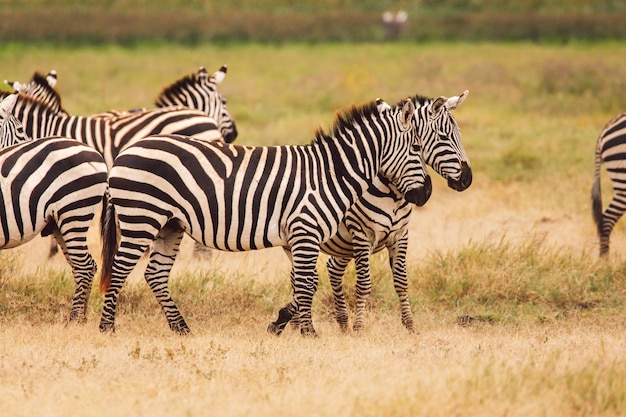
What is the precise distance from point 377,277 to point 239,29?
29.8 metres

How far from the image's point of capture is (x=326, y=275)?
30.4 feet

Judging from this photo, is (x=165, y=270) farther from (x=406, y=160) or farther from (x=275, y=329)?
(x=406, y=160)

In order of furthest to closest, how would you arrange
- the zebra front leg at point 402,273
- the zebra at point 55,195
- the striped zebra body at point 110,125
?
1. the striped zebra body at point 110,125
2. the zebra front leg at point 402,273
3. the zebra at point 55,195

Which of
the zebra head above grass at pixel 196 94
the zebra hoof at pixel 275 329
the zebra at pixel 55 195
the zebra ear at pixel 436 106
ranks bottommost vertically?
the zebra hoof at pixel 275 329

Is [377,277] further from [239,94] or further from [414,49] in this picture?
[414,49]

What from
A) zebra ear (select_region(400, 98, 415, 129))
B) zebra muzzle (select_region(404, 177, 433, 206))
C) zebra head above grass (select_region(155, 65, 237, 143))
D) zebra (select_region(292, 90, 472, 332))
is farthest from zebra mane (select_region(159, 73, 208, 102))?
zebra muzzle (select_region(404, 177, 433, 206))

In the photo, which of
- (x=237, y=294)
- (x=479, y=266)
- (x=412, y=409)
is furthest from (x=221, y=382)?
(x=479, y=266)

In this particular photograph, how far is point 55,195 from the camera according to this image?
7660 mm

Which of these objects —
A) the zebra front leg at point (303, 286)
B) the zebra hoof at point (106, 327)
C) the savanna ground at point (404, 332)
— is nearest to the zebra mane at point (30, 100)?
the savanna ground at point (404, 332)

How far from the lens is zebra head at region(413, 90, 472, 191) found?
25.4ft

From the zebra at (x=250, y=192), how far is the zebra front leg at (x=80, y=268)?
30cm

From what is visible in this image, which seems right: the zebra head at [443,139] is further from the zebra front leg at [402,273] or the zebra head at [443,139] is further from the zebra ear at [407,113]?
the zebra front leg at [402,273]

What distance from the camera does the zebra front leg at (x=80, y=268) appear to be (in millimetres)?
7871

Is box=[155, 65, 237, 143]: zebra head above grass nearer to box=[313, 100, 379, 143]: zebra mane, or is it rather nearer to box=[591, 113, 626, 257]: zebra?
box=[313, 100, 379, 143]: zebra mane
